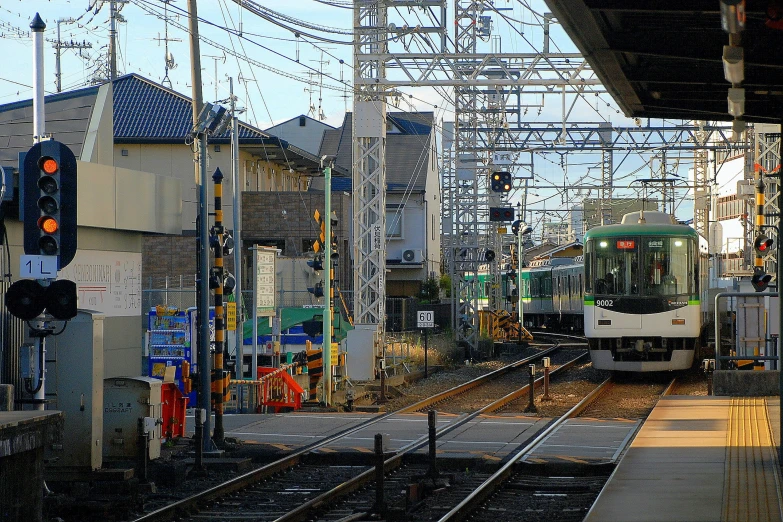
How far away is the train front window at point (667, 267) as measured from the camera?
25.3 metres

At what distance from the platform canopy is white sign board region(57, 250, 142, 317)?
7.77 m

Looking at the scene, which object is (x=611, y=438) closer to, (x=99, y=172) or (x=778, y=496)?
(x=778, y=496)

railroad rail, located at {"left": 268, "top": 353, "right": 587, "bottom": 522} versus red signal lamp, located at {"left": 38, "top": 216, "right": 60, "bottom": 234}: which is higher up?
red signal lamp, located at {"left": 38, "top": 216, "right": 60, "bottom": 234}

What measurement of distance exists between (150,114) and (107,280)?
25.5m

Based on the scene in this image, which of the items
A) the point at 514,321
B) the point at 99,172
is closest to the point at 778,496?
the point at 99,172

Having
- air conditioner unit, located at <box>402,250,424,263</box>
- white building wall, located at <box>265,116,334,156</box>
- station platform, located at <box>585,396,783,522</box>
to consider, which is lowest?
station platform, located at <box>585,396,783,522</box>

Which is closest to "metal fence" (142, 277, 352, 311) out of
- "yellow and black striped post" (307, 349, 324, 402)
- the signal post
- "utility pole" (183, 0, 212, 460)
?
"yellow and black striped post" (307, 349, 324, 402)

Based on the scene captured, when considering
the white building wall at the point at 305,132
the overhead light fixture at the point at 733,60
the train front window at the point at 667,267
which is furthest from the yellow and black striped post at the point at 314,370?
the white building wall at the point at 305,132

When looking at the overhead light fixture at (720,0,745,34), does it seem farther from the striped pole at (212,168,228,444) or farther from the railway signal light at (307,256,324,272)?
the railway signal light at (307,256,324,272)

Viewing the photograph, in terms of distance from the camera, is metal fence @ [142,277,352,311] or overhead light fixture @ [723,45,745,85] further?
metal fence @ [142,277,352,311]

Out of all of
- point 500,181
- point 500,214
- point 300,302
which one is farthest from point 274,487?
point 300,302

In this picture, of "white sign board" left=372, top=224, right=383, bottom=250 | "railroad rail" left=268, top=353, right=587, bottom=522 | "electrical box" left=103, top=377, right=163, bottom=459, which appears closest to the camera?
"railroad rail" left=268, top=353, right=587, bottom=522

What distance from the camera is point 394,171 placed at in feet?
188

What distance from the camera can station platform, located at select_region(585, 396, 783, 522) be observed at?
950 cm
